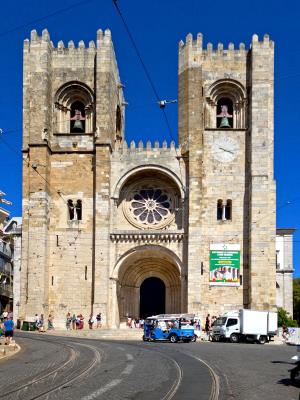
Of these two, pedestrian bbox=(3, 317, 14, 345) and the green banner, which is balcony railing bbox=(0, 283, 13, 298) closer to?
the green banner

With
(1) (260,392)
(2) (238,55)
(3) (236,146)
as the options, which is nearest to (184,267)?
(3) (236,146)

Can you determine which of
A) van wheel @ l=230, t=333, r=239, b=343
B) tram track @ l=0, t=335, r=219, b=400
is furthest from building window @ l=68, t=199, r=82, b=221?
tram track @ l=0, t=335, r=219, b=400

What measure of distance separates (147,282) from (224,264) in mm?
6421

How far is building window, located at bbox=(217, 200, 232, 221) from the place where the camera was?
3520cm

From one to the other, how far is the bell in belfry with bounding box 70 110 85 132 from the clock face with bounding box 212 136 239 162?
7686 millimetres

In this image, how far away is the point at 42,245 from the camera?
34.3 metres

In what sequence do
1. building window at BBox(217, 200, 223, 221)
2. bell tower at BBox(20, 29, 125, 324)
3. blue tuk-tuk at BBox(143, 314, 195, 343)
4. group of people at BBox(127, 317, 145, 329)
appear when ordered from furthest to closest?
group of people at BBox(127, 317, 145, 329) → building window at BBox(217, 200, 223, 221) → bell tower at BBox(20, 29, 125, 324) → blue tuk-tuk at BBox(143, 314, 195, 343)

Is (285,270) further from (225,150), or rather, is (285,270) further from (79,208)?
(79,208)

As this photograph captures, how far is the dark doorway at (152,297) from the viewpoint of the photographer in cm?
3862

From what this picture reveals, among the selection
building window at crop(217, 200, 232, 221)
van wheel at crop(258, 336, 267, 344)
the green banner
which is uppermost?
building window at crop(217, 200, 232, 221)

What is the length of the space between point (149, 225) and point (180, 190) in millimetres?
2827

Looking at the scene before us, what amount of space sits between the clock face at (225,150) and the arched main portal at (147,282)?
6015 millimetres

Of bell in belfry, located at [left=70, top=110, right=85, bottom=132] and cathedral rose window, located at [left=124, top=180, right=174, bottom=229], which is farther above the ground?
bell in belfry, located at [left=70, top=110, right=85, bottom=132]

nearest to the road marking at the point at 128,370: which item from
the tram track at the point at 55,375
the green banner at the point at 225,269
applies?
the tram track at the point at 55,375
